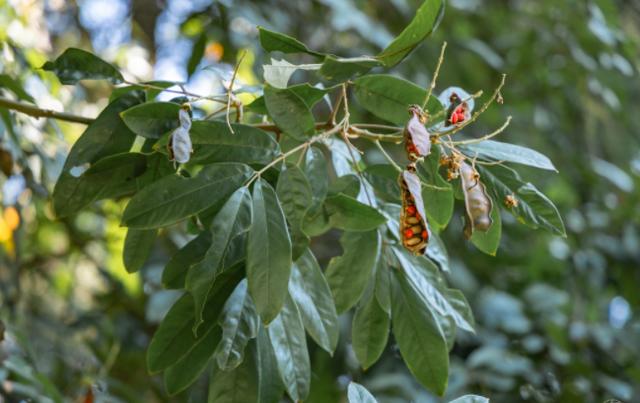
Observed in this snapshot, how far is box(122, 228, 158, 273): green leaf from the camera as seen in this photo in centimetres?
A: 84

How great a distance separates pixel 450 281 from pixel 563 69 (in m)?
0.77

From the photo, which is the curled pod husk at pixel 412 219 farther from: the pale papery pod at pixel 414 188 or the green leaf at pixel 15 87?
the green leaf at pixel 15 87

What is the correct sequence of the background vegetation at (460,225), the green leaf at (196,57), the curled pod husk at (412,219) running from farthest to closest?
the background vegetation at (460,225), the green leaf at (196,57), the curled pod husk at (412,219)

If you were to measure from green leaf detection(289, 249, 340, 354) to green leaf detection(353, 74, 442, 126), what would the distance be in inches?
5.9

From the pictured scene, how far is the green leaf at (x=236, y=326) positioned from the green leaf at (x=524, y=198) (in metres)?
0.25

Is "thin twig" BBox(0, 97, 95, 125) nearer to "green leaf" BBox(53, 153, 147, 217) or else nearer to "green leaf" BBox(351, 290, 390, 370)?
"green leaf" BBox(53, 153, 147, 217)

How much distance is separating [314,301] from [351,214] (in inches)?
4.0

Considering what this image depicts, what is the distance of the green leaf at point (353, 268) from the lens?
32.7 inches

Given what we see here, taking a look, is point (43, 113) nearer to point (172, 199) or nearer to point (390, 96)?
point (172, 199)

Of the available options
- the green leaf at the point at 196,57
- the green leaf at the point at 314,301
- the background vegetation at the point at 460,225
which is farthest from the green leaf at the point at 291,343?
the background vegetation at the point at 460,225

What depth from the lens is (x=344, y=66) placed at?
0.67 metres

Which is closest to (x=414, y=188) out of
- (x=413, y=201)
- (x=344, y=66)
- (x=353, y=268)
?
(x=413, y=201)

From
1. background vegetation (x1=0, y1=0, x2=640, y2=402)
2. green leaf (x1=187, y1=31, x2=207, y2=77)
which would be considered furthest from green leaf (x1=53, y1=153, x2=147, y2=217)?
background vegetation (x1=0, y1=0, x2=640, y2=402)

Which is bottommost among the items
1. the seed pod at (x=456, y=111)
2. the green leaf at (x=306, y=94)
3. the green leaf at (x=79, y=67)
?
the seed pod at (x=456, y=111)
